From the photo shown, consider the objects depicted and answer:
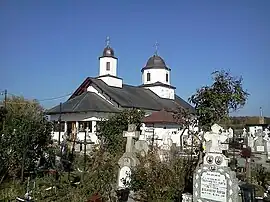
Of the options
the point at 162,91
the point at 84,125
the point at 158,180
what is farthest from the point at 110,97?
the point at 158,180

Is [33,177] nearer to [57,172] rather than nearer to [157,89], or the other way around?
[57,172]

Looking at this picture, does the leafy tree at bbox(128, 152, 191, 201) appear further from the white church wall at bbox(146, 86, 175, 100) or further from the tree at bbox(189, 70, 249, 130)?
the white church wall at bbox(146, 86, 175, 100)

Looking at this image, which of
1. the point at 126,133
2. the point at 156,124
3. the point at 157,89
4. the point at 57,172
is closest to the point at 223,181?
the point at 126,133

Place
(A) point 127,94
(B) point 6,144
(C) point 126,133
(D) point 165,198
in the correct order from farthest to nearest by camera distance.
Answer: (A) point 127,94 < (C) point 126,133 < (B) point 6,144 < (D) point 165,198

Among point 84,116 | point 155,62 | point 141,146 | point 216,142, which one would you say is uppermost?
point 155,62

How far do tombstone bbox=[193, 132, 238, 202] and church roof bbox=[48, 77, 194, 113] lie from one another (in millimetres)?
26402

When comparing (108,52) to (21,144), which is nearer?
(21,144)

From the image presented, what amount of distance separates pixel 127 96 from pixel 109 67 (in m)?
6.05

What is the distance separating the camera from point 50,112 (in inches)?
1469

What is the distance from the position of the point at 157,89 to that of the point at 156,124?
54.0 ft

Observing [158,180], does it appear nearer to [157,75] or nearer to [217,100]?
[217,100]

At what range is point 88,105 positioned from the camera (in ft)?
114

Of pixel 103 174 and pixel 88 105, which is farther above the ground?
pixel 88 105


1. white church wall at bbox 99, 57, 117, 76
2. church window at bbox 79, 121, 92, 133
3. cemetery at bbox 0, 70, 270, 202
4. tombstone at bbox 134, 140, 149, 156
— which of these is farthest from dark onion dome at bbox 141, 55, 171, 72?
tombstone at bbox 134, 140, 149, 156
